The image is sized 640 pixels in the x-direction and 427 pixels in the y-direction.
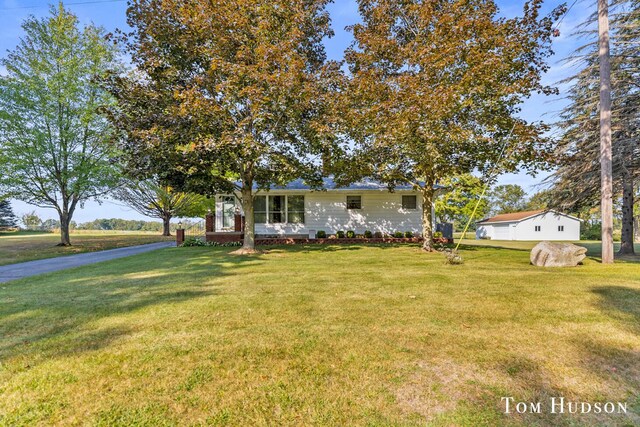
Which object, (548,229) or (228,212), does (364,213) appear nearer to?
(228,212)

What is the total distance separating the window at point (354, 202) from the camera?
19875 mm

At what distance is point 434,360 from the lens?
10.4 ft

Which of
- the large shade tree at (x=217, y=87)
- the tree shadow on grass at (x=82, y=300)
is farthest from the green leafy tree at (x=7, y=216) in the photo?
the tree shadow on grass at (x=82, y=300)

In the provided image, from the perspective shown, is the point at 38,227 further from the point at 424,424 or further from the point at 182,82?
the point at 424,424

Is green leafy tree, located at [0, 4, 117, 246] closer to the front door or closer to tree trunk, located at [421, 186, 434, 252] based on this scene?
the front door

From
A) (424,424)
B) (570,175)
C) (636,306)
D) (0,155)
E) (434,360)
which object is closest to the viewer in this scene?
(424,424)

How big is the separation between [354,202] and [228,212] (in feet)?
25.0

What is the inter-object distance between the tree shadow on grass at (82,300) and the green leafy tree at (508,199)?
5437cm

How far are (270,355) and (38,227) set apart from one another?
2062 inches

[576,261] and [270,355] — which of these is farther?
[576,261]

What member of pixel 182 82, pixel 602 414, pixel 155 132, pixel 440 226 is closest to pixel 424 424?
pixel 602 414

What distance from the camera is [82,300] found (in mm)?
5461

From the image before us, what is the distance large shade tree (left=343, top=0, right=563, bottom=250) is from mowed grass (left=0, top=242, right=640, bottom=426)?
645cm

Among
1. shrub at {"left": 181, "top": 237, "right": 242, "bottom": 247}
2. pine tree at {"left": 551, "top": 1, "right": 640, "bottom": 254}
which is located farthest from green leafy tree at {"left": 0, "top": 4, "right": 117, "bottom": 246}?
pine tree at {"left": 551, "top": 1, "right": 640, "bottom": 254}
